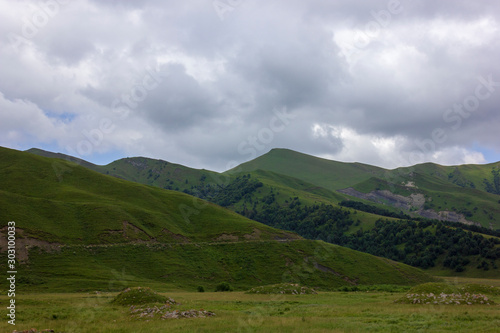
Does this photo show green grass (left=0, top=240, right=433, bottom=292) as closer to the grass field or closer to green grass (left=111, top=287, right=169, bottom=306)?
green grass (left=111, top=287, right=169, bottom=306)

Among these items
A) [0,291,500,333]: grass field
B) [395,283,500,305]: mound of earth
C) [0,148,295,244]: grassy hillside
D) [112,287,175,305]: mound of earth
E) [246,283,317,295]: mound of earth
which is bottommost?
[246,283,317,295]: mound of earth

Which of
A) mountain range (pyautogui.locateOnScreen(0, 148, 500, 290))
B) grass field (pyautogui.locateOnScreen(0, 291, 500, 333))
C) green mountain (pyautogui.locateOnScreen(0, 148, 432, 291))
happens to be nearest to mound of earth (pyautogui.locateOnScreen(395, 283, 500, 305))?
grass field (pyautogui.locateOnScreen(0, 291, 500, 333))

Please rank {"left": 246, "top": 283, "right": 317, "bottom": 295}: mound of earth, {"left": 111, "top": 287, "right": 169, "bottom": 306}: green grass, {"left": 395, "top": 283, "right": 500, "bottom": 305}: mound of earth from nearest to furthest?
{"left": 395, "top": 283, "right": 500, "bottom": 305}: mound of earth < {"left": 111, "top": 287, "right": 169, "bottom": 306}: green grass < {"left": 246, "top": 283, "right": 317, "bottom": 295}: mound of earth

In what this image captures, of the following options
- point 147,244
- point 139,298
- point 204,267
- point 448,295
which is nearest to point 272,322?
point 139,298

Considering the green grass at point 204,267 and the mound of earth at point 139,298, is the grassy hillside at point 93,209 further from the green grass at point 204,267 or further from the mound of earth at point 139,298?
the mound of earth at point 139,298

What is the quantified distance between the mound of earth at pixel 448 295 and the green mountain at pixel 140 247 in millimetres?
51556

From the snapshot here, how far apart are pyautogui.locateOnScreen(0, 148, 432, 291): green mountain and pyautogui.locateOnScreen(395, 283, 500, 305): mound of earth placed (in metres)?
51.6

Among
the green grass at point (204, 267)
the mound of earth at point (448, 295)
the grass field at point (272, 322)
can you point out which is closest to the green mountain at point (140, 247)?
the green grass at point (204, 267)

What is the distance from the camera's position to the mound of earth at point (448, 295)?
41.8 metres

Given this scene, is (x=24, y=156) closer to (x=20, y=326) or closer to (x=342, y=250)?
(x=342, y=250)

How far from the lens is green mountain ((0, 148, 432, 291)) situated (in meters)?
84.2

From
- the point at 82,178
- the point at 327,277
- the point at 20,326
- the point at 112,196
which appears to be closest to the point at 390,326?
the point at 20,326

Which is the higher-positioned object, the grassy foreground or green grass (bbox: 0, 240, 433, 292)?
the grassy foreground

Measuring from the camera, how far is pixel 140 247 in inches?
4058
